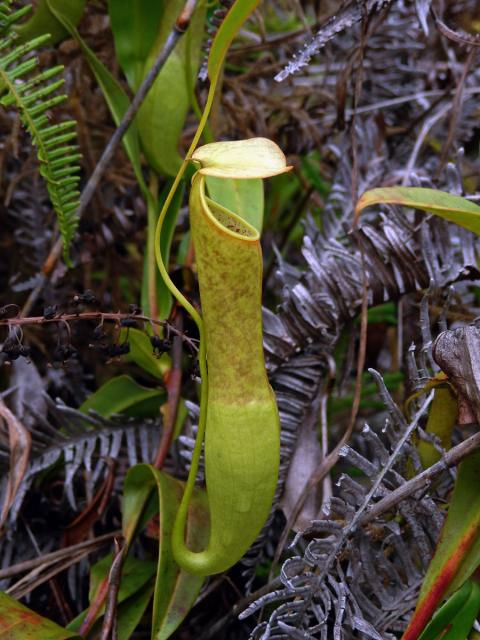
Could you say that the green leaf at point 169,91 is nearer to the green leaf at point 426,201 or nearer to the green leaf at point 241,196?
the green leaf at point 241,196

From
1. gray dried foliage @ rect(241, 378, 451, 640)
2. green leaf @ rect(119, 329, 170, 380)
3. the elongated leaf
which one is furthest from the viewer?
green leaf @ rect(119, 329, 170, 380)

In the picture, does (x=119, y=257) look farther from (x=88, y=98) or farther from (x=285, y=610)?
(x=285, y=610)

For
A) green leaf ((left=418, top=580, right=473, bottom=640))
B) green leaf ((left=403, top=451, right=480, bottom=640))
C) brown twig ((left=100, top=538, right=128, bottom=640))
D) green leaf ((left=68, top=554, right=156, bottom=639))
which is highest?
green leaf ((left=403, top=451, right=480, bottom=640))

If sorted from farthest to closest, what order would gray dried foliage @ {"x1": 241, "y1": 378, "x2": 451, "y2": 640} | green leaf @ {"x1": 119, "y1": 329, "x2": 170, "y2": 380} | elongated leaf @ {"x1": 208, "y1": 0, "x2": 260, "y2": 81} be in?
green leaf @ {"x1": 119, "y1": 329, "x2": 170, "y2": 380}
gray dried foliage @ {"x1": 241, "y1": 378, "x2": 451, "y2": 640}
elongated leaf @ {"x1": 208, "y1": 0, "x2": 260, "y2": 81}

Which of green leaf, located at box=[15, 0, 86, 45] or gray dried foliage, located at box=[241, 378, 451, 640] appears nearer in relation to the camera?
gray dried foliage, located at box=[241, 378, 451, 640]

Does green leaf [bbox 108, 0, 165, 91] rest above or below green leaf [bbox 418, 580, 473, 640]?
above

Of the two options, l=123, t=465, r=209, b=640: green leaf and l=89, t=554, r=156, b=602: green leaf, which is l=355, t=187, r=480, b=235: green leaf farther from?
l=89, t=554, r=156, b=602: green leaf

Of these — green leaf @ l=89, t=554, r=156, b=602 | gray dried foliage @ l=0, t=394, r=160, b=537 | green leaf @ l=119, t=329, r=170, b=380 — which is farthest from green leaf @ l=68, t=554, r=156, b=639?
green leaf @ l=119, t=329, r=170, b=380
